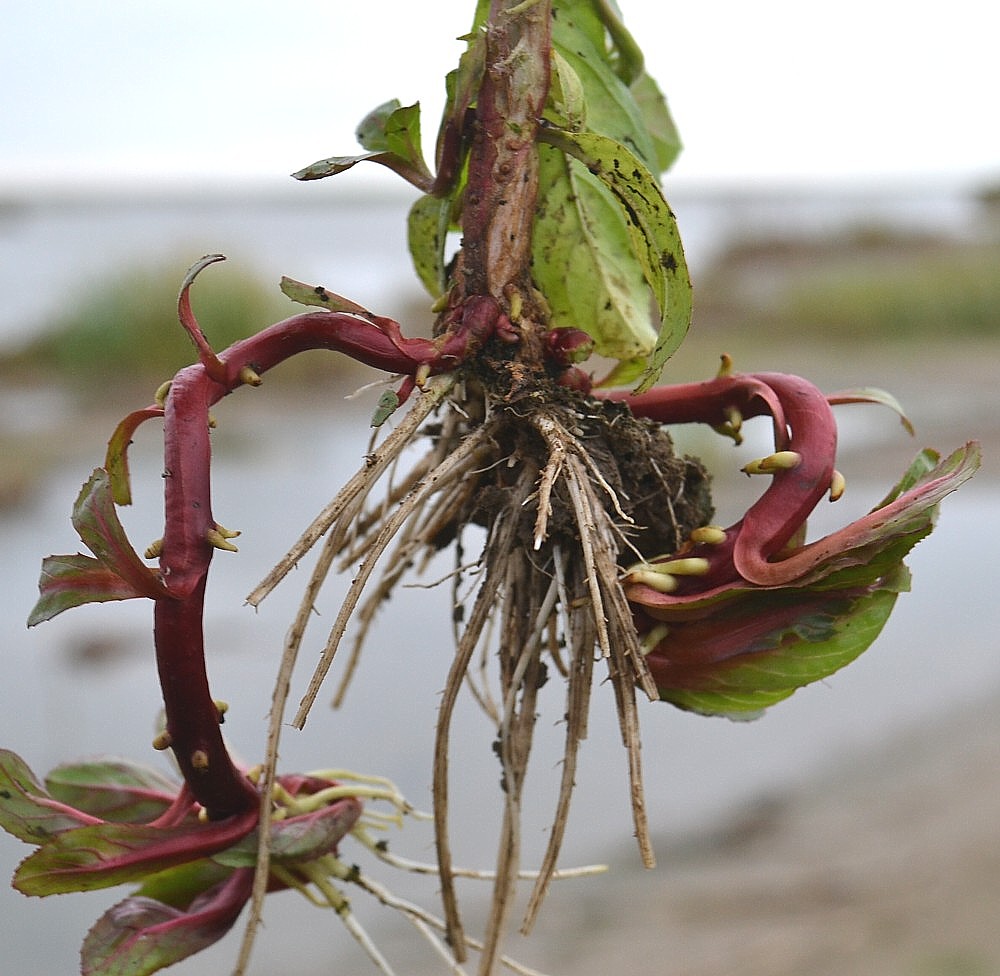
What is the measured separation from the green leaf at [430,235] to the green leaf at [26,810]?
348 millimetres

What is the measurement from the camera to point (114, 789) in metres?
0.65

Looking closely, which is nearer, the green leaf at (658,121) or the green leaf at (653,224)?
the green leaf at (653,224)

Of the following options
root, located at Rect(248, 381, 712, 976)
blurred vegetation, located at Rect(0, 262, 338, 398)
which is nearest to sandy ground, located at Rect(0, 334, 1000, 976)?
root, located at Rect(248, 381, 712, 976)

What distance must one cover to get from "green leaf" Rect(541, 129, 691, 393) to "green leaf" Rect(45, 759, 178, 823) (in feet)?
1.22

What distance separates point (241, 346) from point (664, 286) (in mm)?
216

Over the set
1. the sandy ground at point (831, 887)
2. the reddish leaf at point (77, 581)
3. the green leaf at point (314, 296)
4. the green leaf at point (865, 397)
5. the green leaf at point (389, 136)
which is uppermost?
the green leaf at point (389, 136)

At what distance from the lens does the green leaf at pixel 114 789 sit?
65cm

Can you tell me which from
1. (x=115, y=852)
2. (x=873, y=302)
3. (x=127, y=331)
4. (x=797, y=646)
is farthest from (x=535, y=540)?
(x=873, y=302)

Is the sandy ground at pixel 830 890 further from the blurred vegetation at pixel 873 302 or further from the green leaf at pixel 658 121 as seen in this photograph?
the blurred vegetation at pixel 873 302

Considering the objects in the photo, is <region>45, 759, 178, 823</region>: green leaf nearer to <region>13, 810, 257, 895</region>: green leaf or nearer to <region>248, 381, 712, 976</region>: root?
<region>13, 810, 257, 895</region>: green leaf

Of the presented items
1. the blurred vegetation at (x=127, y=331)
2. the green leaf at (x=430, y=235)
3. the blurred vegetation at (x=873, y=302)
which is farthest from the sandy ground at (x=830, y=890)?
the blurred vegetation at (x=873, y=302)

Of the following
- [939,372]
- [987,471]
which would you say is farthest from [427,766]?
Answer: [939,372]

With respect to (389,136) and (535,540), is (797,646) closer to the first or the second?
(535,540)

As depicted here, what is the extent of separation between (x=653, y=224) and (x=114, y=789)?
44cm
